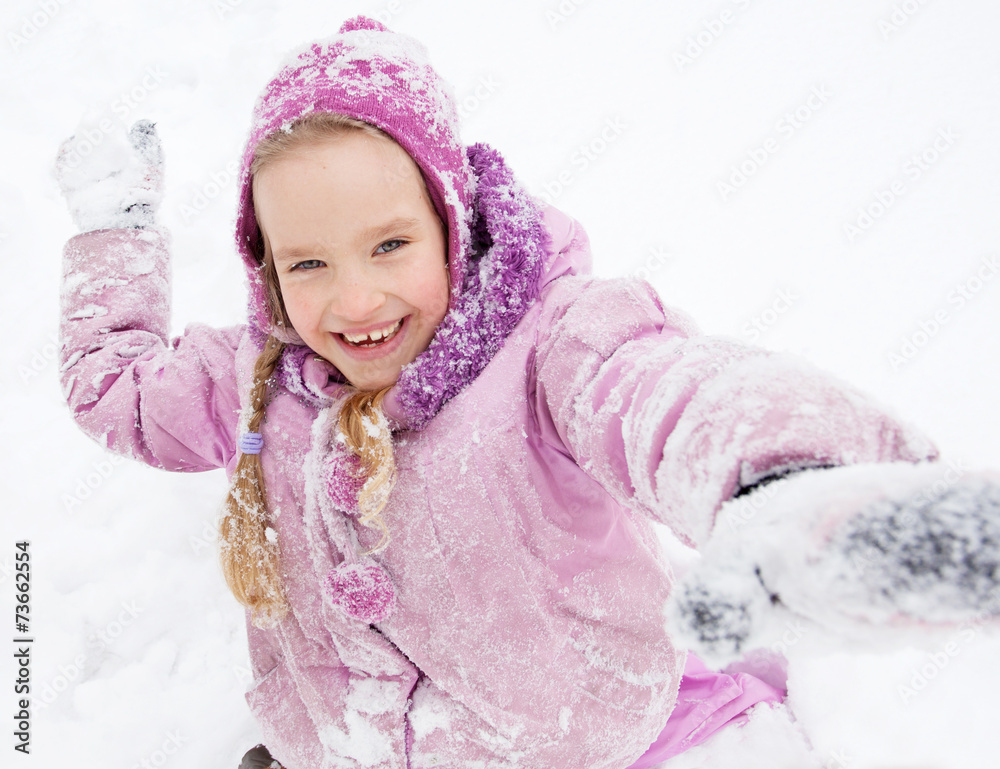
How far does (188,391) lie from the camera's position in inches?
51.8

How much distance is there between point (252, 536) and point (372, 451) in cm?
35

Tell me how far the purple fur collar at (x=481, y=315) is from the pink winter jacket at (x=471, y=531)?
0.03 meters

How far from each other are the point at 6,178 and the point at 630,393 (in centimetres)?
310

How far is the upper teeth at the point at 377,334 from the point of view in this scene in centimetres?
104

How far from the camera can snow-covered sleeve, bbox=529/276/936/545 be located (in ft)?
1.69

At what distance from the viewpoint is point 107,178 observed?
150 cm

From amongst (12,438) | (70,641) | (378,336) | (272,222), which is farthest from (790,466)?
(12,438)

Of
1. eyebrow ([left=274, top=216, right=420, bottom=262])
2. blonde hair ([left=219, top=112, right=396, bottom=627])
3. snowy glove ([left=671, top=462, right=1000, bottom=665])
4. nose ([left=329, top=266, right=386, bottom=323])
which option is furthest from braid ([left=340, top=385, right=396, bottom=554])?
snowy glove ([left=671, top=462, right=1000, bottom=665])

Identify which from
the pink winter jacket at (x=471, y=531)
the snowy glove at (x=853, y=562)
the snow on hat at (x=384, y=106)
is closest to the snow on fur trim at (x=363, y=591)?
the pink winter jacket at (x=471, y=531)

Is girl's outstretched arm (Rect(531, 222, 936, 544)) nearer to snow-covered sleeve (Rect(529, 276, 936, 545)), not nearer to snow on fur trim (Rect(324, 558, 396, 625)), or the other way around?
snow-covered sleeve (Rect(529, 276, 936, 545))

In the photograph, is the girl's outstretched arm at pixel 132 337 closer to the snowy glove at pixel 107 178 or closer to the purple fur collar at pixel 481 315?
the snowy glove at pixel 107 178

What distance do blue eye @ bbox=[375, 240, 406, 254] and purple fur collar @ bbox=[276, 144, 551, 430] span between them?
0.41 feet

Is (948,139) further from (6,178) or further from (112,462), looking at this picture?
(6,178)

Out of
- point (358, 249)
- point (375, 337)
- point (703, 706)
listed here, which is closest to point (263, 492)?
point (375, 337)
